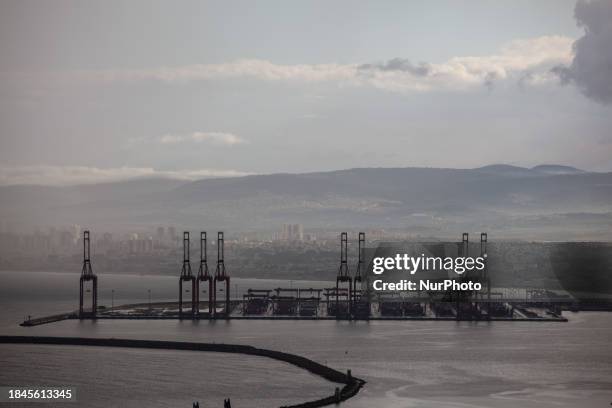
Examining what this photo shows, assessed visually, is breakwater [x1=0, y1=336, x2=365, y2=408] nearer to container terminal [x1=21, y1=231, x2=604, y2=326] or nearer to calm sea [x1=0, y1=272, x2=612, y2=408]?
calm sea [x1=0, y1=272, x2=612, y2=408]

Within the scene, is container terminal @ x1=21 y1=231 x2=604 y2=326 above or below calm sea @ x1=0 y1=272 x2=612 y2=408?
above

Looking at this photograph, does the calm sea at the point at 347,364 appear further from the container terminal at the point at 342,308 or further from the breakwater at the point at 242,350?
the container terminal at the point at 342,308

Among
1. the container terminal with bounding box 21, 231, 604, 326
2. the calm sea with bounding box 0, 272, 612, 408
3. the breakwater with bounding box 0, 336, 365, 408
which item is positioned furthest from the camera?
the container terminal with bounding box 21, 231, 604, 326


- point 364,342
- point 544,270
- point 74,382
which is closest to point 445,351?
point 364,342

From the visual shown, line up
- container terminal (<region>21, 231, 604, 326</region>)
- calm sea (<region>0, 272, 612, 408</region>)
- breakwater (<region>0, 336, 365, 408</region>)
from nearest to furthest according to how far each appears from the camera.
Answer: breakwater (<region>0, 336, 365, 408</region>)
calm sea (<region>0, 272, 612, 408</region>)
container terminal (<region>21, 231, 604, 326</region>)

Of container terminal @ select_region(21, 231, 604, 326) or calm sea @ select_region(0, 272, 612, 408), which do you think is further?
container terminal @ select_region(21, 231, 604, 326)

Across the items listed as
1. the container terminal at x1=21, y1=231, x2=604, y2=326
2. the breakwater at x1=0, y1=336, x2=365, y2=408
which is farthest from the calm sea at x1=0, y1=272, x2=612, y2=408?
the container terminal at x1=21, y1=231, x2=604, y2=326

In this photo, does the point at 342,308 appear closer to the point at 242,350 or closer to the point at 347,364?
the point at 242,350

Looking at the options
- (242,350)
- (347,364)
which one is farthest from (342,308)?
(347,364)

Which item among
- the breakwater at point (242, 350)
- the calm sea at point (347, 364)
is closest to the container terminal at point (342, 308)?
the calm sea at point (347, 364)
